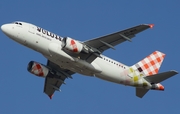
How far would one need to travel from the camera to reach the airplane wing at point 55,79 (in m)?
52.7

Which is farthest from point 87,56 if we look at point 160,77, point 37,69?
point 160,77

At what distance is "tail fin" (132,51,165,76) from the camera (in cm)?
5159

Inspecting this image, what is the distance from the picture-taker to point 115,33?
43.6 metres

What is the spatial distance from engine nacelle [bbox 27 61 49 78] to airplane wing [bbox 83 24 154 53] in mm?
8504

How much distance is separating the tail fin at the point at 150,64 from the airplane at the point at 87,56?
0.14 metres

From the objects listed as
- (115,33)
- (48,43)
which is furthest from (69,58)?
(115,33)

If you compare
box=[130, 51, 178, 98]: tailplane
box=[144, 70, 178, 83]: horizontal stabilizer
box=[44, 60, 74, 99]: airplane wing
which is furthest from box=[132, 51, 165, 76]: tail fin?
box=[44, 60, 74, 99]: airplane wing

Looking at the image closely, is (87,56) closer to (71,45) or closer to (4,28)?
(71,45)

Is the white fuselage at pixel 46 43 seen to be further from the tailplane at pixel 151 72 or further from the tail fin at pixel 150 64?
the tail fin at pixel 150 64

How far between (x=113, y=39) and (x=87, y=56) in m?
3.56

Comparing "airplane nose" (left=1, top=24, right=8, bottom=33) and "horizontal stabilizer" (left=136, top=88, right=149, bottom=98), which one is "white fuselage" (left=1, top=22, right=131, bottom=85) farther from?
"horizontal stabilizer" (left=136, top=88, right=149, bottom=98)

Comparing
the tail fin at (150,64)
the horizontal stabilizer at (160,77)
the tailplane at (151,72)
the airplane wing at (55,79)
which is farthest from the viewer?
the airplane wing at (55,79)

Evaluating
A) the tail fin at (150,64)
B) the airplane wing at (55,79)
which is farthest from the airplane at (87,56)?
the airplane wing at (55,79)

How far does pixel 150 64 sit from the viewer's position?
174 feet
